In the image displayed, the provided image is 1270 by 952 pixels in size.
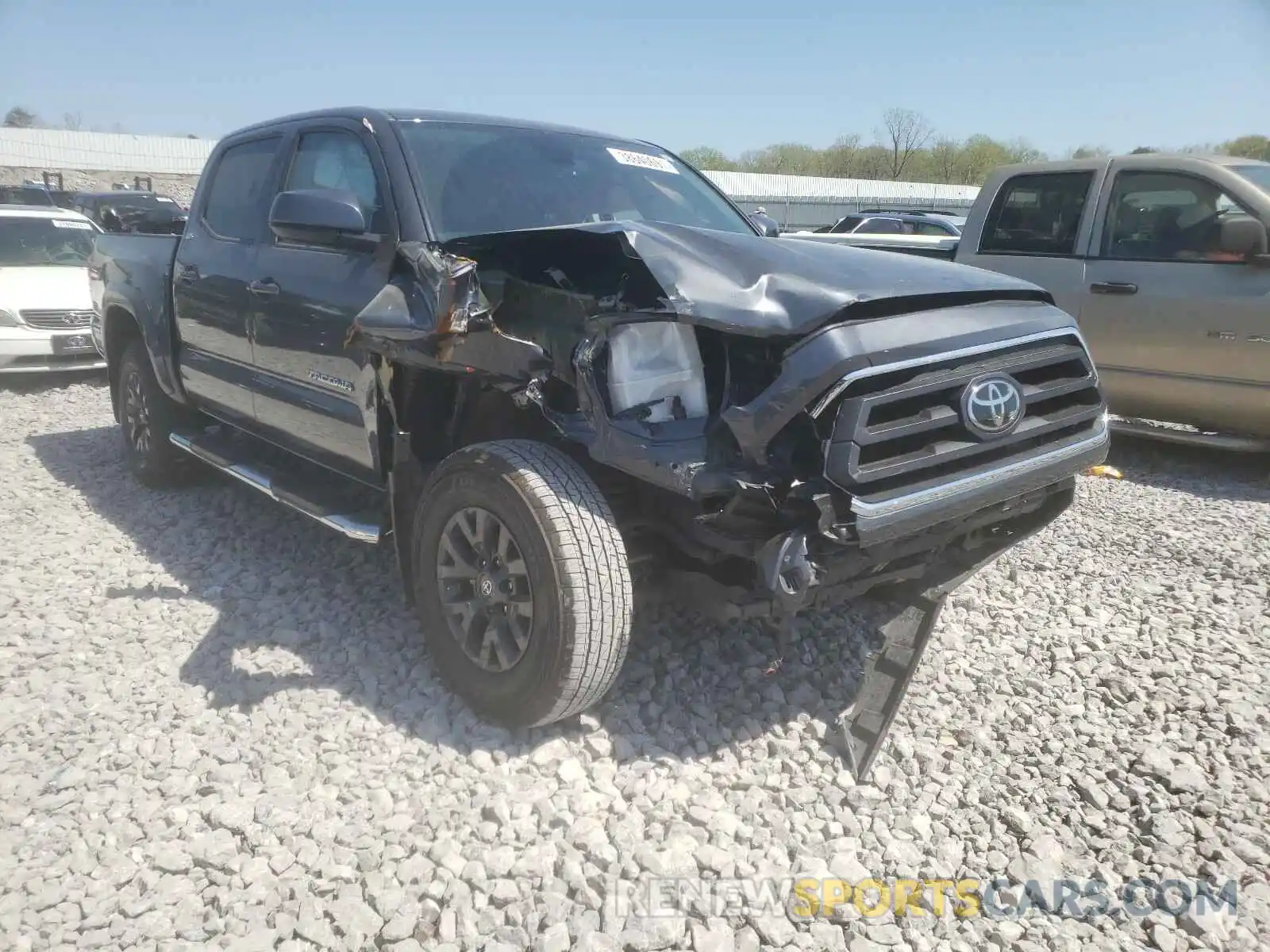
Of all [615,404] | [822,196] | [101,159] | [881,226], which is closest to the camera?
[615,404]

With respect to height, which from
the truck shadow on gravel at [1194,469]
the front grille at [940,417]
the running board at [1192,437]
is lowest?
the truck shadow on gravel at [1194,469]

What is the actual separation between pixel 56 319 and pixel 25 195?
12560mm

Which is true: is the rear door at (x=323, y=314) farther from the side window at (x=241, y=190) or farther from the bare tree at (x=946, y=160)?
the bare tree at (x=946, y=160)

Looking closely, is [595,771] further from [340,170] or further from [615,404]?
[340,170]

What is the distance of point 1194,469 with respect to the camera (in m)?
5.78

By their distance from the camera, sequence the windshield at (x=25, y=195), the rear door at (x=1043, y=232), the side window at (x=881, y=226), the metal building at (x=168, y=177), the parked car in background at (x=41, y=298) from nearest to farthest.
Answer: the rear door at (x=1043, y=232) < the parked car in background at (x=41, y=298) < the side window at (x=881, y=226) < the windshield at (x=25, y=195) < the metal building at (x=168, y=177)

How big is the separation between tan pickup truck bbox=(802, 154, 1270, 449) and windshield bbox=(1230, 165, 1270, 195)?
1 centimetres

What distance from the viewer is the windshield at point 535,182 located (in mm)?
3270

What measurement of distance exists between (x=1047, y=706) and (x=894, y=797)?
80 cm

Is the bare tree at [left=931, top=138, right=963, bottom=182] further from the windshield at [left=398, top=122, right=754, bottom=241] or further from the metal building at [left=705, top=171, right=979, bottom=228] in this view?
the windshield at [left=398, top=122, right=754, bottom=241]

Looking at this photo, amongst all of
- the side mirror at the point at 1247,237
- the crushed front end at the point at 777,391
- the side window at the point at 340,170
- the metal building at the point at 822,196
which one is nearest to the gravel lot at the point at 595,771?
the crushed front end at the point at 777,391

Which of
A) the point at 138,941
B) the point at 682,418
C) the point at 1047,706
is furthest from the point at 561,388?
the point at 1047,706

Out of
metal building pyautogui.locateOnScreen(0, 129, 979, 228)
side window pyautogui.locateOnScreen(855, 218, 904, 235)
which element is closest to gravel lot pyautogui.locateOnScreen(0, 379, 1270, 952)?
side window pyautogui.locateOnScreen(855, 218, 904, 235)

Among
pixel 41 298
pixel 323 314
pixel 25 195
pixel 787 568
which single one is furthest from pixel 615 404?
pixel 25 195
